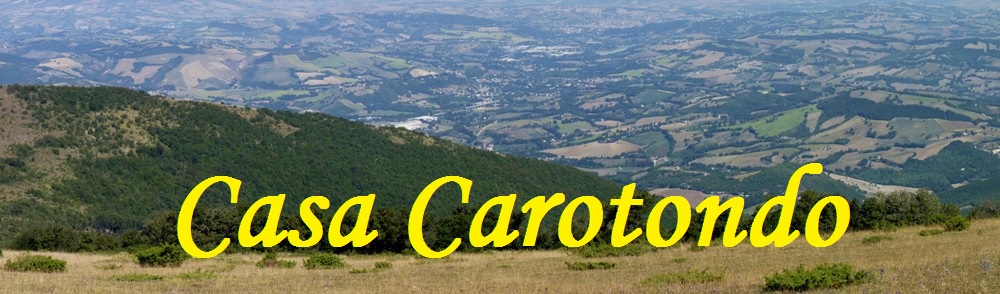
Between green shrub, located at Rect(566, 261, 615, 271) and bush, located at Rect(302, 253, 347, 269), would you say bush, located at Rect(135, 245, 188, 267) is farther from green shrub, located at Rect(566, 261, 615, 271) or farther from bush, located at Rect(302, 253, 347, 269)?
green shrub, located at Rect(566, 261, 615, 271)

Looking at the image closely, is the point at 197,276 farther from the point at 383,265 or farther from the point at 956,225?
the point at 956,225

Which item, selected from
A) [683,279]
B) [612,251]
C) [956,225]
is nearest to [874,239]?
[956,225]

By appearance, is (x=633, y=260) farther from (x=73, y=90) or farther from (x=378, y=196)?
(x=73, y=90)

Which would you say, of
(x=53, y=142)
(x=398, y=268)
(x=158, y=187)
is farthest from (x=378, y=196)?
(x=398, y=268)

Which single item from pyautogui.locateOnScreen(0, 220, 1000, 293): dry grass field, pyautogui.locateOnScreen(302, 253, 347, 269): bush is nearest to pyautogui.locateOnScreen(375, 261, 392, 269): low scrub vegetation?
pyautogui.locateOnScreen(0, 220, 1000, 293): dry grass field

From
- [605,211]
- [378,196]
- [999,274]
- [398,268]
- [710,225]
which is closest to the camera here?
[999,274]
